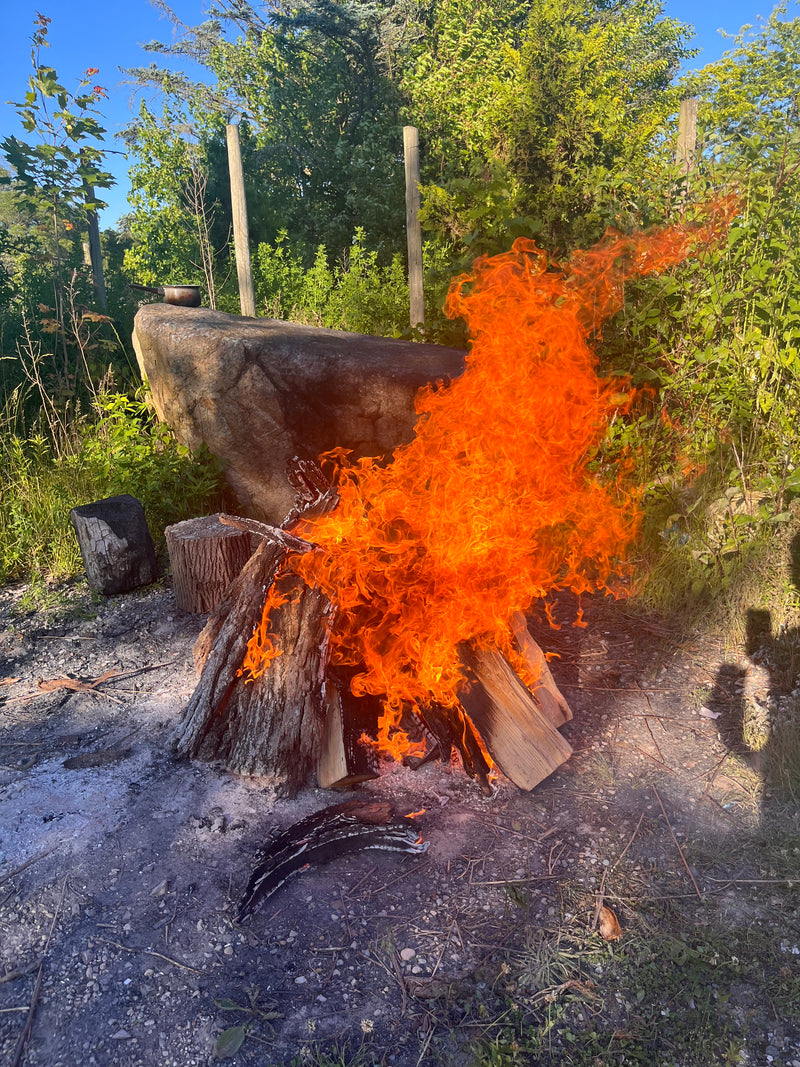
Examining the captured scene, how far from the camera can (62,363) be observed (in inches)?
296

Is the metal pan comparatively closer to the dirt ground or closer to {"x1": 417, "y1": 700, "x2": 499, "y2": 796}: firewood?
the dirt ground

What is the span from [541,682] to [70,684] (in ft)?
8.21

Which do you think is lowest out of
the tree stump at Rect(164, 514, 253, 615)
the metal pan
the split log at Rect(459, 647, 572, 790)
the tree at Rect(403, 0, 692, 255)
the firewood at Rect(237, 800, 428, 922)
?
the firewood at Rect(237, 800, 428, 922)

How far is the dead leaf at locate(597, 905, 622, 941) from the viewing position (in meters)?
2.14

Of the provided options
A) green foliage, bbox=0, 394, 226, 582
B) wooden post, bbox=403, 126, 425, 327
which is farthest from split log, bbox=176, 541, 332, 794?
wooden post, bbox=403, 126, 425, 327

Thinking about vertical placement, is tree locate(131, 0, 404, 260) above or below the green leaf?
above

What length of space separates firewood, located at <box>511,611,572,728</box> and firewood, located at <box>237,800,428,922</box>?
85cm

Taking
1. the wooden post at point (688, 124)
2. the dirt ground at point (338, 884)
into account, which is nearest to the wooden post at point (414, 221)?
the wooden post at point (688, 124)

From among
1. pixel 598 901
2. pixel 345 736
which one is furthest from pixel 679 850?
pixel 345 736

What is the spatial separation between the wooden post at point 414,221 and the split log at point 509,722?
4.62m

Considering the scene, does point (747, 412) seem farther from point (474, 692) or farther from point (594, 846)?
point (594, 846)

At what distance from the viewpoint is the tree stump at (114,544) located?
4.67 meters

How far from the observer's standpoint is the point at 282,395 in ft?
17.0


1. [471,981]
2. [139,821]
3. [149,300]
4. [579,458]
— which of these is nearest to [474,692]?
[471,981]
